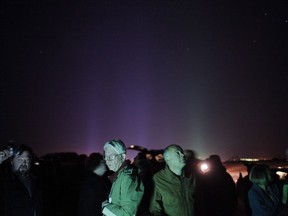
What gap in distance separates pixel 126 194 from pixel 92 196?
0.81 m

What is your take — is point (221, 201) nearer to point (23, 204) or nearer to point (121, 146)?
point (121, 146)

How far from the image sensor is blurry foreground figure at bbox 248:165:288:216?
5.12 meters

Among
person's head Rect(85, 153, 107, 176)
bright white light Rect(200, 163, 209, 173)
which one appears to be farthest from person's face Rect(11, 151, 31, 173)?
bright white light Rect(200, 163, 209, 173)

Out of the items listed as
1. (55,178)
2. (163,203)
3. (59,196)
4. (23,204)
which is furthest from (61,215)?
(163,203)

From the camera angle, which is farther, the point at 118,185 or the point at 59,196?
the point at 59,196

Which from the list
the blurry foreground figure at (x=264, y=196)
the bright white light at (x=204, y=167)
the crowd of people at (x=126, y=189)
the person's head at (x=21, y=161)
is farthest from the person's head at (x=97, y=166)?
the bright white light at (x=204, y=167)

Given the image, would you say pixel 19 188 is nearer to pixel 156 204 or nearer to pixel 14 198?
pixel 14 198

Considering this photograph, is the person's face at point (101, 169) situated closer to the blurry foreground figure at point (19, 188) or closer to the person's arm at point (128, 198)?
the person's arm at point (128, 198)

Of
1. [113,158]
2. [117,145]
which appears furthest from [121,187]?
[117,145]

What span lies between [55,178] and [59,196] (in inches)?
98.8

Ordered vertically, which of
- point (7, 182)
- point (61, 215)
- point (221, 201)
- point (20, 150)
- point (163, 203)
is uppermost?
point (20, 150)

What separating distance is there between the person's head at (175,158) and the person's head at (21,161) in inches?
86.1

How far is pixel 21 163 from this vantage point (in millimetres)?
4480

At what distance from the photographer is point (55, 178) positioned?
14250mm
